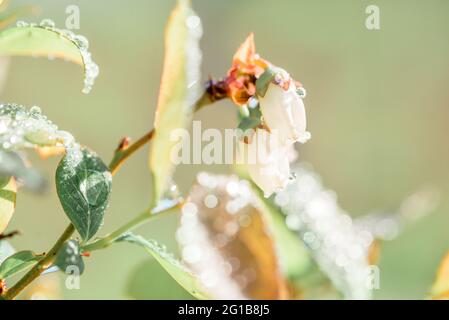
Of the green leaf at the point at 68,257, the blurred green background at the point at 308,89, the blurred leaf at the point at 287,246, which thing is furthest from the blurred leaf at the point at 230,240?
the blurred green background at the point at 308,89

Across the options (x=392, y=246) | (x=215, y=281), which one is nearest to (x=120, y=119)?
(x=392, y=246)

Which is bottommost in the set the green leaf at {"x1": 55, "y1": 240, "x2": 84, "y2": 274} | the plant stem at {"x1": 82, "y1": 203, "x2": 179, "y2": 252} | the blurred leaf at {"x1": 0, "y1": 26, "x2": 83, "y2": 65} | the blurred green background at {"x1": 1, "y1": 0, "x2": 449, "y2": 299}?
the green leaf at {"x1": 55, "y1": 240, "x2": 84, "y2": 274}

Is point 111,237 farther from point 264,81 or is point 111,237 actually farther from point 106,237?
point 264,81

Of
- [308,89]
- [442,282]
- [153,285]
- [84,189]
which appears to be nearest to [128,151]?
[84,189]

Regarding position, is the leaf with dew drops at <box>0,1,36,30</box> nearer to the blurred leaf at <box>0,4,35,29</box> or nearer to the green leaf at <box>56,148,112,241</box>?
the blurred leaf at <box>0,4,35,29</box>

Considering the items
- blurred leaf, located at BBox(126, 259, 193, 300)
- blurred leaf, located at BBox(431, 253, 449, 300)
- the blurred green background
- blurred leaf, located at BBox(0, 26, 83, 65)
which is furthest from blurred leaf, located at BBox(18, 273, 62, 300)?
the blurred green background
